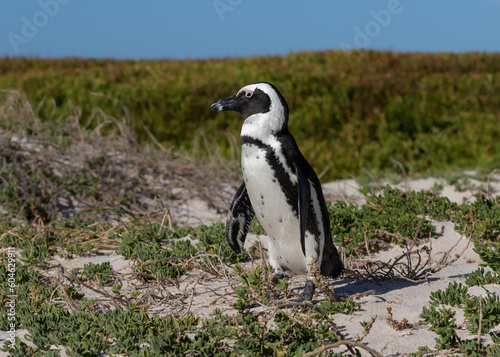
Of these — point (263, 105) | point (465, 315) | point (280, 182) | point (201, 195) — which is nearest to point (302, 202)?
point (280, 182)

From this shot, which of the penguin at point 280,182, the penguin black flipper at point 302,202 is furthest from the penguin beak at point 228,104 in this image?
the penguin black flipper at point 302,202

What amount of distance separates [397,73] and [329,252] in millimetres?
13318

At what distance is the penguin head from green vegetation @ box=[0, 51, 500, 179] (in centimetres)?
777

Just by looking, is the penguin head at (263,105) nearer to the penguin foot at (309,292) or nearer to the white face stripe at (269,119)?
the white face stripe at (269,119)

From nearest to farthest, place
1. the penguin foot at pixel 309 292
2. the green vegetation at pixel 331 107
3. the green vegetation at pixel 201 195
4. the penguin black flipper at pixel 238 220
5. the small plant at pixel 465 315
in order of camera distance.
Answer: the small plant at pixel 465 315
the green vegetation at pixel 201 195
the penguin foot at pixel 309 292
the penguin black flipper at pixel 238 220
the green vegetation at pixel 331 107

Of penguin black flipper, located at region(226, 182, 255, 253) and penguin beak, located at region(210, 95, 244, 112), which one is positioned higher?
penguin beak, located at region(210, 95, 244, 112)

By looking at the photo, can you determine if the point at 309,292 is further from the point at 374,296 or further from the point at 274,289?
the point at 374,296

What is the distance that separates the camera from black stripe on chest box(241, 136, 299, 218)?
134 inches

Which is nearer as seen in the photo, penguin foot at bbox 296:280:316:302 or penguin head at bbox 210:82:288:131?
penguin head at bbox 210:82:288:131

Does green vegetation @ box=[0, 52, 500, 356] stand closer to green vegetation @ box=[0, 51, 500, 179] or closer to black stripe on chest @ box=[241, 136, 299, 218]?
green vegetation @ box=[0, 51, 500, 179]

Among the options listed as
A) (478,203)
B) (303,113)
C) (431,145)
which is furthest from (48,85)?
(478,203)

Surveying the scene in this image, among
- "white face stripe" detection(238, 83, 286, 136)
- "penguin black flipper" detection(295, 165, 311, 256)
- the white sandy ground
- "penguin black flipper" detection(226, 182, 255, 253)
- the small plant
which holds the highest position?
"white face stripe" detection(238, 83, 286, 136)

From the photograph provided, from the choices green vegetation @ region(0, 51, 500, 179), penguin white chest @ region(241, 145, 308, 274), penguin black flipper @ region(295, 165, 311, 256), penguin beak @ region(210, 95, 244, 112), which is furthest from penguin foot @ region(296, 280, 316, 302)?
green vegetation @ region(0, 51, 500, 179)

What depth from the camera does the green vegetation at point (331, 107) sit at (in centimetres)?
1211
